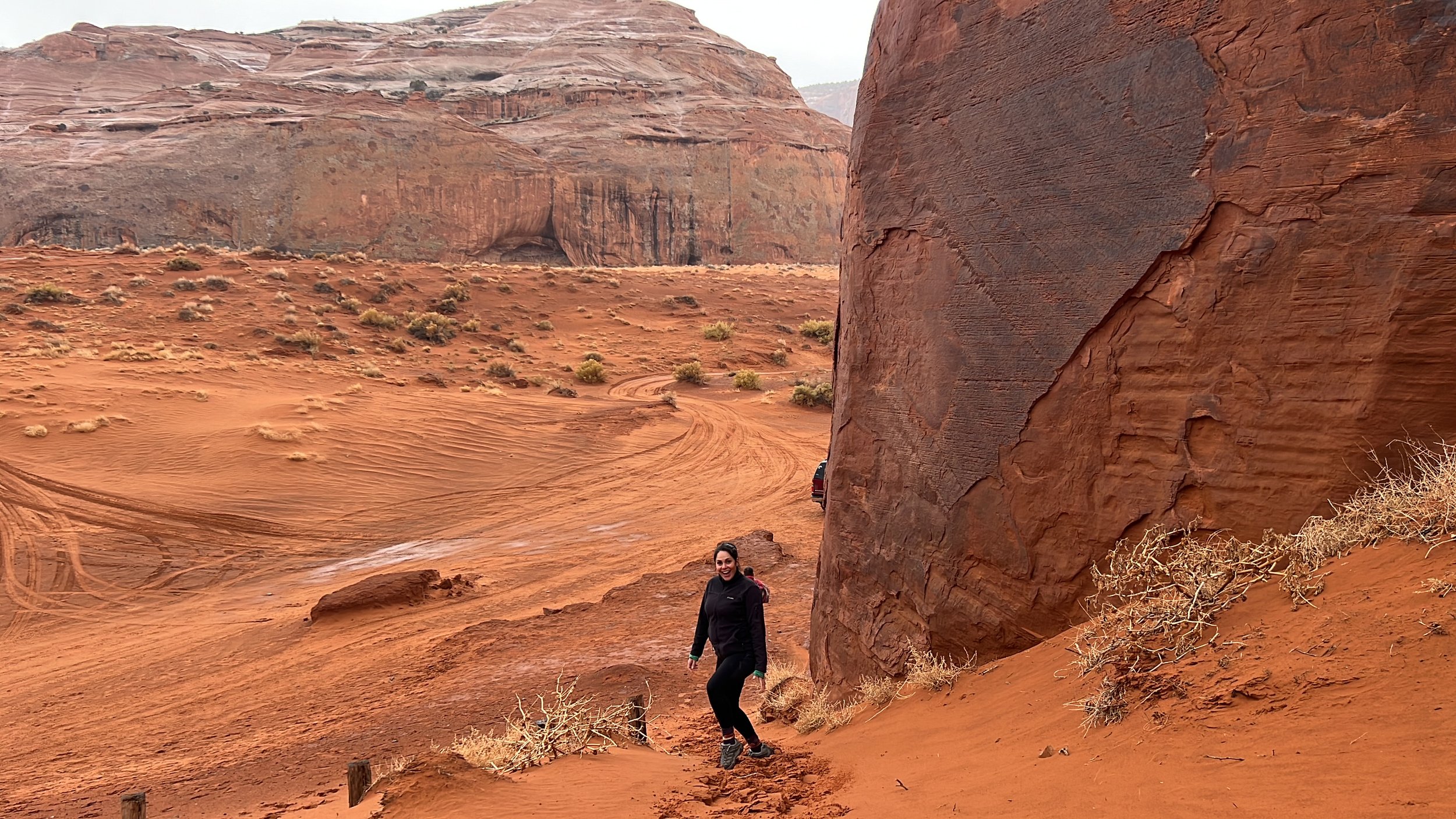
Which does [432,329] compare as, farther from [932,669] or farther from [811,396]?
[932,669]

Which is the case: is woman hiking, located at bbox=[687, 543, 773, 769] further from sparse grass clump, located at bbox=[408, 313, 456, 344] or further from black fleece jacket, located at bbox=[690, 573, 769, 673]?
sparse grass clump, located at bbox=[408, 313, 456, 344]

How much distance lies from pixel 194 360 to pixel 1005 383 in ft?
72.2

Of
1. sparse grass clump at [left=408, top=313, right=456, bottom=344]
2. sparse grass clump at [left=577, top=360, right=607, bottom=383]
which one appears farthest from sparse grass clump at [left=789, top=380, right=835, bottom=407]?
sparse grass clump at [left=408, top=313, right=456, bottom=344]

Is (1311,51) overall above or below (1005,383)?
above

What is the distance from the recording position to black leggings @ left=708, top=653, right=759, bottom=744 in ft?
18.4

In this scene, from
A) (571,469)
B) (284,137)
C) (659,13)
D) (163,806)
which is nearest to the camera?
(163,806)

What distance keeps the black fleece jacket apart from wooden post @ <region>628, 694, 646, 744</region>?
2.95 feet

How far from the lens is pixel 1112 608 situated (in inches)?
173

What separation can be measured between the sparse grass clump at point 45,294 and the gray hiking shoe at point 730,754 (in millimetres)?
28330

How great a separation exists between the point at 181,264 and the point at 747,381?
66.1ft

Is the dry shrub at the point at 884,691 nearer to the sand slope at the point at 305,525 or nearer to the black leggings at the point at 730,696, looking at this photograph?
the black leggings at the point at 730,696

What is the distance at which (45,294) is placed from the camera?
26.1 metres

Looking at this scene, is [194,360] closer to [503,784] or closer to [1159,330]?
[503,784]

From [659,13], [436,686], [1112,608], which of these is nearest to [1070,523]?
[1112,608]
